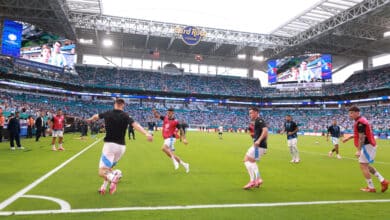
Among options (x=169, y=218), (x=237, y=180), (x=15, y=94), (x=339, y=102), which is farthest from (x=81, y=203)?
(x=339, y=102)

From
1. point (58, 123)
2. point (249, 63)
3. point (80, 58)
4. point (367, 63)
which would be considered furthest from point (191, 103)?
point (58, 123)

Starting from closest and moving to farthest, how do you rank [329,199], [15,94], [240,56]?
[329,199] → [15,94] → [240,56]

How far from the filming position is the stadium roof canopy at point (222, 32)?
40.2m

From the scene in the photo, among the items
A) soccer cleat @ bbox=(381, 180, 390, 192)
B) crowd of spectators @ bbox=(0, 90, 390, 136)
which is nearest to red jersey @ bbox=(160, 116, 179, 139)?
soccer cleat @ bbox=(381, 180, 390, 192)

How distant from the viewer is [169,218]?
4988 millimetres

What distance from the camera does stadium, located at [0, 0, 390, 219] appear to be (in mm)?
6492

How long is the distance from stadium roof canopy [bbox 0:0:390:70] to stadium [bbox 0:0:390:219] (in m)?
0.31

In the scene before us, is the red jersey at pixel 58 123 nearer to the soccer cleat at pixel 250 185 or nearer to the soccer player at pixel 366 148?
the soccer cleat at pixel 250 185

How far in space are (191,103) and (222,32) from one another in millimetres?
31909

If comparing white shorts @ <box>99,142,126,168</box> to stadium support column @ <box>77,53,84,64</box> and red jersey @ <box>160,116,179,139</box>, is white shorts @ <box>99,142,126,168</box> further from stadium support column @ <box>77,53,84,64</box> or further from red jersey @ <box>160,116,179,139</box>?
stadium support column @ <box>77,53,84,64</box>

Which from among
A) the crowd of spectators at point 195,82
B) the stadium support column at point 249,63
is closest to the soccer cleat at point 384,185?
the crowd of spectators at point 195,82

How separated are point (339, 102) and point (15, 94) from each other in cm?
7222

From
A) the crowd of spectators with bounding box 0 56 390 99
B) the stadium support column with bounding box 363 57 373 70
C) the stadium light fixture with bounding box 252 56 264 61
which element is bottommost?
the crowd of spectators with bounding box 0 56 390 99

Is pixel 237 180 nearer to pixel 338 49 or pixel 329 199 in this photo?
pixel 329 199
